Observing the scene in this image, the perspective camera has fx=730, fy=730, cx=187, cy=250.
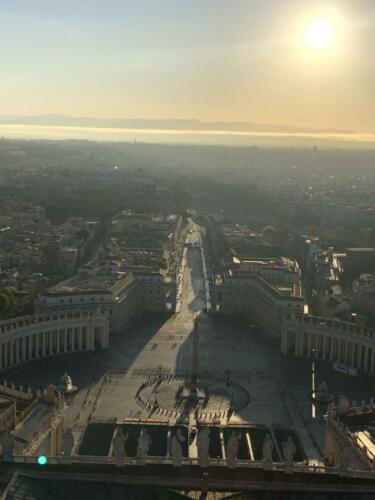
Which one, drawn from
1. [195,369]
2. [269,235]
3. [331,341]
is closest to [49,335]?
[195,369]

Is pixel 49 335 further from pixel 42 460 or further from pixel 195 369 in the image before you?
pixel 42 460

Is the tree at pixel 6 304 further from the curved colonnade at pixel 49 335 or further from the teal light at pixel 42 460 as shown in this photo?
the teal light at pixel 42 460

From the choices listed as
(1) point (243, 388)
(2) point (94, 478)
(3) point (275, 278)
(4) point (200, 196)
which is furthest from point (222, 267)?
(4) point (200, 196)

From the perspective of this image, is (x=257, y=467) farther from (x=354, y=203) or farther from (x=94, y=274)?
(x=354, y=203)

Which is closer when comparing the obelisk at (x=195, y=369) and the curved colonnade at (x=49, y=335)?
the obelisk at (x=195, y=369)

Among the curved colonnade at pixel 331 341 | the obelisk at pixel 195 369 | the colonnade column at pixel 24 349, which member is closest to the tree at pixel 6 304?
the colonnade column at pixel 24 349

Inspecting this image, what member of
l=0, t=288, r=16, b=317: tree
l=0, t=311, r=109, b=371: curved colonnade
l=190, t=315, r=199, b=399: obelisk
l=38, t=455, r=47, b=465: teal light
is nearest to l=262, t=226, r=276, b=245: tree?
l=0, t=288, r=16, b=317: tree

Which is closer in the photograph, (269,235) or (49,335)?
(49,335)
